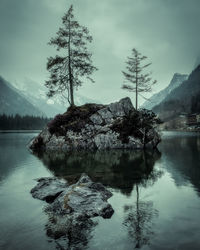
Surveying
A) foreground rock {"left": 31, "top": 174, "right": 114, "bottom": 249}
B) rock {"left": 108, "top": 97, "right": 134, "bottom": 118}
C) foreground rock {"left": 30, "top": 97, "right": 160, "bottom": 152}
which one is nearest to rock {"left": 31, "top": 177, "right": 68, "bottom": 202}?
foreground rock {"left": 31, "top": 174, "right": 114, "bottom": 249}

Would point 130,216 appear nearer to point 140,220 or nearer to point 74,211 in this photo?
point 140,220

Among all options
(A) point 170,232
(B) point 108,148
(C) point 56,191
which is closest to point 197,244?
(A) point 170,232

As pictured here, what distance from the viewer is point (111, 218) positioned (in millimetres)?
7344

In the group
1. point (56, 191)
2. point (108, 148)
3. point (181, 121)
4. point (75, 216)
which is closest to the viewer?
point (75, 216)

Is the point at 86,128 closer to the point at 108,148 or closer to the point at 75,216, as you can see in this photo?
the point at 108,148

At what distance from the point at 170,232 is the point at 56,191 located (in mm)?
5675

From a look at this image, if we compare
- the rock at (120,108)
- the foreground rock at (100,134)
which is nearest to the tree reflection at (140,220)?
the foreground rock at (100,134)

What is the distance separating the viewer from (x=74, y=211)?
7559 millimetres

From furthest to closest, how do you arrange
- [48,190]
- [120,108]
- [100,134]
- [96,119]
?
[120,108] → [96,119] → [100,134] → [48,190]

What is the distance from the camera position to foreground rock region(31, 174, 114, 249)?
6004mm

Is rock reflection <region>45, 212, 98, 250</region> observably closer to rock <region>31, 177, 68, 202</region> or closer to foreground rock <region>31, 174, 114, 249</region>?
foreground rock <region>31, 174, 114, 249</region>

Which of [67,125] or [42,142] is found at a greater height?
[67,125]

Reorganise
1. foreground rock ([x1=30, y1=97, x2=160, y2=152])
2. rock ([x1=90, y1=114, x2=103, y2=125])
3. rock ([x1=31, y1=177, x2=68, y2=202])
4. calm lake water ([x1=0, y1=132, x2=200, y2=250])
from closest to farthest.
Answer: calm lake water ([x1=0, y1=132, x2=200, y2=250]), rock ([x1=31, y1=177, x2=68, y2=202]), foreground rock ([x1=30, y1=97, x2=160, y2=152]), rock ([x1=90, y1=114, x2=103, y2=125])

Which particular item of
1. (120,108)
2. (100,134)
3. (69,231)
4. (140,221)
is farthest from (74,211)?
(120,108)
